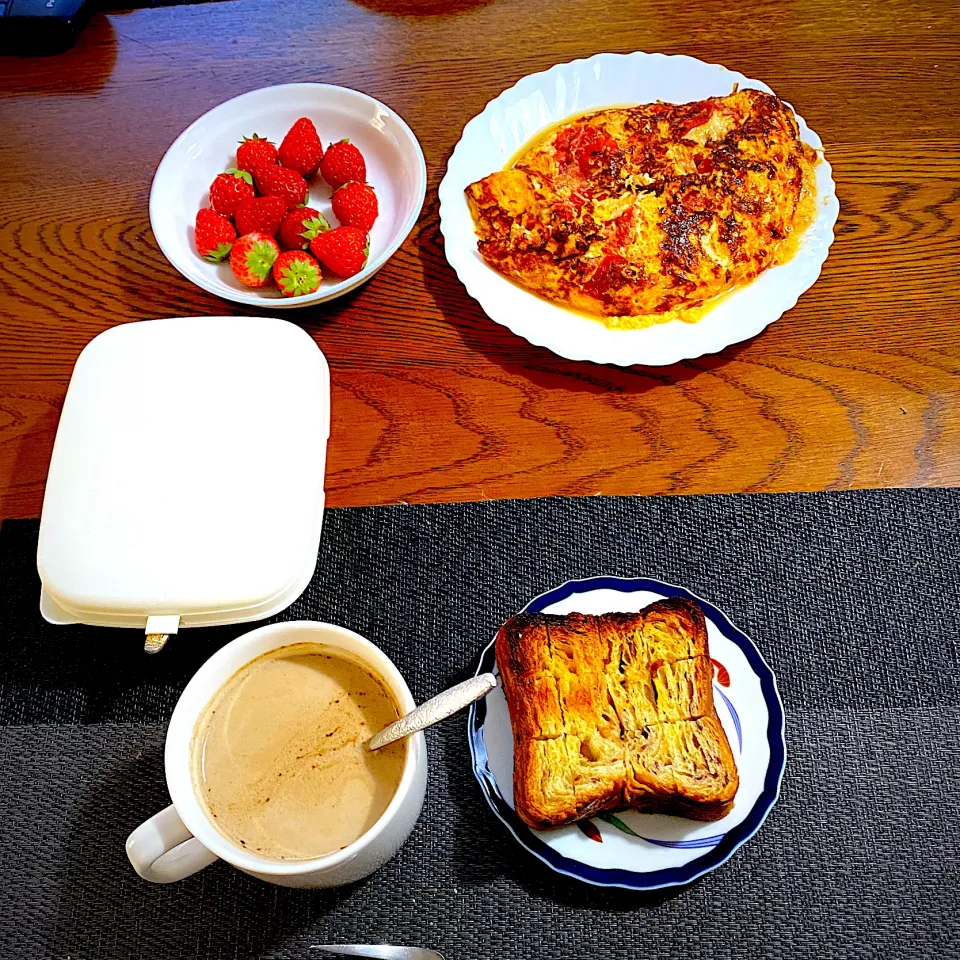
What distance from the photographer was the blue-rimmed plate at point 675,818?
0.95 metres

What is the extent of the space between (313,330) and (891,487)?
868mm

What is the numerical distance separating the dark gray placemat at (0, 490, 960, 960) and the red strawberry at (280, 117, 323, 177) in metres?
0.58

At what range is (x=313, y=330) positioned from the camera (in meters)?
1.34

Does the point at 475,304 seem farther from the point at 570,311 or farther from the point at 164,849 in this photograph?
the point at 164,849

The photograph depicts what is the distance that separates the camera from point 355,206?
133 centimetres

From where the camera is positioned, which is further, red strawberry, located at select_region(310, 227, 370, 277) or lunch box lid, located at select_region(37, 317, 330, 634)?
red strawberry, located at select_region(310, 227, 370, 277)

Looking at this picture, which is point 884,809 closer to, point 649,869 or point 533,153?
point 649,869

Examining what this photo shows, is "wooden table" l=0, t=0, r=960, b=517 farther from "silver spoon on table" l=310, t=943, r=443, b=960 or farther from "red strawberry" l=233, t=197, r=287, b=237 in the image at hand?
"silver spoon on table" l=310, t=943, r=443, b=960

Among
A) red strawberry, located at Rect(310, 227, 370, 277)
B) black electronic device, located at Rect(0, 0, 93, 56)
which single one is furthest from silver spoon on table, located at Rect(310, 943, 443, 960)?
black electronic device, located at Rect(0, 0, 93, 56)

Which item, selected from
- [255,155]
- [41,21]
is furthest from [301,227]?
[41,21]

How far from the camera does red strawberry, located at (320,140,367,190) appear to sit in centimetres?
136

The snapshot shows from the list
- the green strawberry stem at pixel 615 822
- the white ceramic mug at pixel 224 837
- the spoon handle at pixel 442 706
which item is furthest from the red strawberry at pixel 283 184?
the green strawberry stem at pixel 615 822

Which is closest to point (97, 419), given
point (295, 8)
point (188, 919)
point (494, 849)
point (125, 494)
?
point (125, 494)

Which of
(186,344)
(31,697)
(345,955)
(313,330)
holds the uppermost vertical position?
(186,344)
